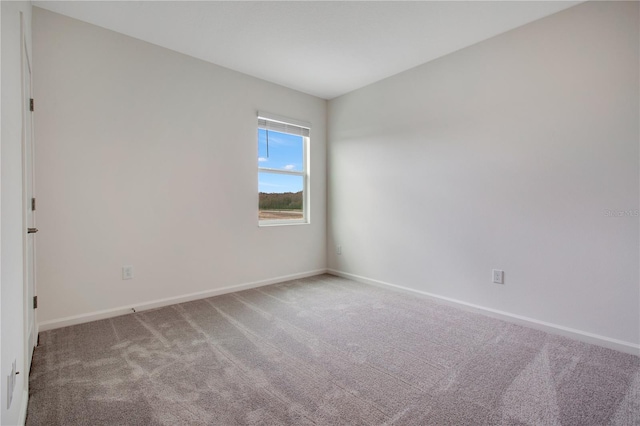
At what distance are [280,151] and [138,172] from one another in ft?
5.70

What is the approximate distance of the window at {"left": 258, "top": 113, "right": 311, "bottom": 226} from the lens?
3.81 meters

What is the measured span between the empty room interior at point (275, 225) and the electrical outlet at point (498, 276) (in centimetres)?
3

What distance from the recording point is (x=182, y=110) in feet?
10.1

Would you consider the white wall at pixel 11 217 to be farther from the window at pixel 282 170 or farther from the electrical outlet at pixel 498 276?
the electrical outlet at pixel 498 276

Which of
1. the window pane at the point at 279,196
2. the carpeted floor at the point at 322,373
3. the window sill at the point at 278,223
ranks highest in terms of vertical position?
the window pane at the point at 279,196

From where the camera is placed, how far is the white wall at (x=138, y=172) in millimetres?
2428

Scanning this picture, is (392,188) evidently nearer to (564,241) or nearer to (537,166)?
(537,166)

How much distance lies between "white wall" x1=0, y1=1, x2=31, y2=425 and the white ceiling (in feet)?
3.53

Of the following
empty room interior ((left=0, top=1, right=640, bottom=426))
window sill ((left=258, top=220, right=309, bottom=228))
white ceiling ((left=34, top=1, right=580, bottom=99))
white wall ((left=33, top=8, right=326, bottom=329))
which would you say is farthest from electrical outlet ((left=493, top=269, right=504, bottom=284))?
white wall ((left=33, top=8, right=326, bottom=329))

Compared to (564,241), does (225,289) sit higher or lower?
lower

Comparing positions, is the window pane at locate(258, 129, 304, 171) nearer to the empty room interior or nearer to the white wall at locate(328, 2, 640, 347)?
the empty room interior

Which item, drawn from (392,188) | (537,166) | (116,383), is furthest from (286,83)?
(116,383)

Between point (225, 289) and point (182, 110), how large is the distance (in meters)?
1.98

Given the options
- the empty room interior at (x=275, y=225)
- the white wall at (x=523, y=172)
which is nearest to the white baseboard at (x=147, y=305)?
the empty room interior at (x=275, y=225)
